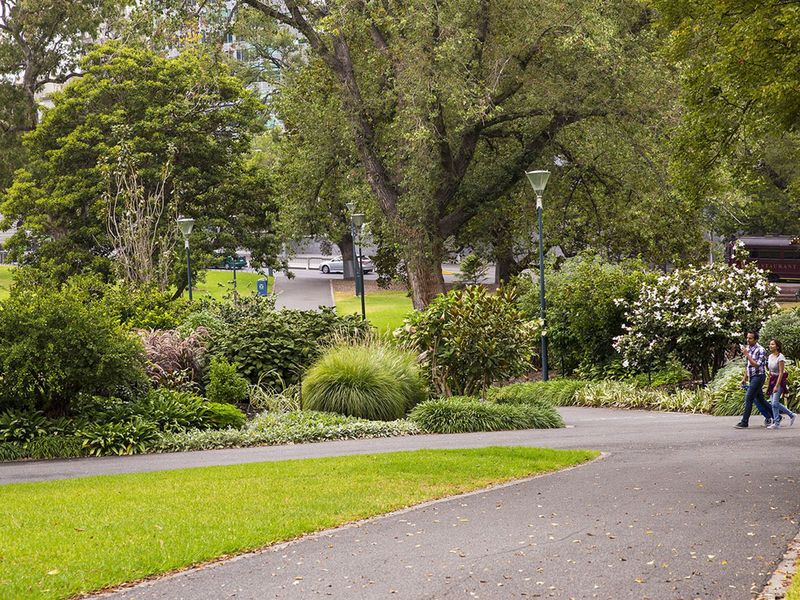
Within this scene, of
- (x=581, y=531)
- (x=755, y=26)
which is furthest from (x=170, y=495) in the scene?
(x=755, y=26)

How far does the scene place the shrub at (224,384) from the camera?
715 inches

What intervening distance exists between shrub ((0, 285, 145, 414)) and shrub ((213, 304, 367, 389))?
12.4 feet

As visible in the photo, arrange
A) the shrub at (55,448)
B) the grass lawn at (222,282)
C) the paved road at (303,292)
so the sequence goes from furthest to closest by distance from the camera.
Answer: the grass lawn at (222,282) → the paved road at (303,292) → the shrub at (55,448)

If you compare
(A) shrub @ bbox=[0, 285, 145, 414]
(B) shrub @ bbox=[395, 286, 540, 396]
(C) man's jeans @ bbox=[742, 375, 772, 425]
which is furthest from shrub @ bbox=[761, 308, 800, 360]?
(A) shrub @ bbox=[0, 285, 145, 414]

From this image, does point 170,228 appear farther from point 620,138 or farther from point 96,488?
point 96,488

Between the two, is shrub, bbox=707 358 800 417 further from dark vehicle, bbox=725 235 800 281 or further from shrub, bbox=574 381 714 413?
dark vehicle, bbox=725 235 800 281

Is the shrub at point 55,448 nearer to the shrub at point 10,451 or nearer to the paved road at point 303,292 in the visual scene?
the shrub at point 10,451

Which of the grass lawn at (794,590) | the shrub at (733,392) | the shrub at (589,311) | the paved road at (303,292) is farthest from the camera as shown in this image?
the paved road at (303,292)

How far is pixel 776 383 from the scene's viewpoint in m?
16.4

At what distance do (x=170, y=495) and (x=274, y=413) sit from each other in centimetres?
672

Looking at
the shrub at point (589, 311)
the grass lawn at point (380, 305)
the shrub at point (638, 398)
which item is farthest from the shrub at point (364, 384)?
the grass lawn at point (380, 305)

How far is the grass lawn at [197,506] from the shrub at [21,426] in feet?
10.5

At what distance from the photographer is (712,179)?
1792 centimetres

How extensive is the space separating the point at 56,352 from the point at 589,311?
43.2ft
